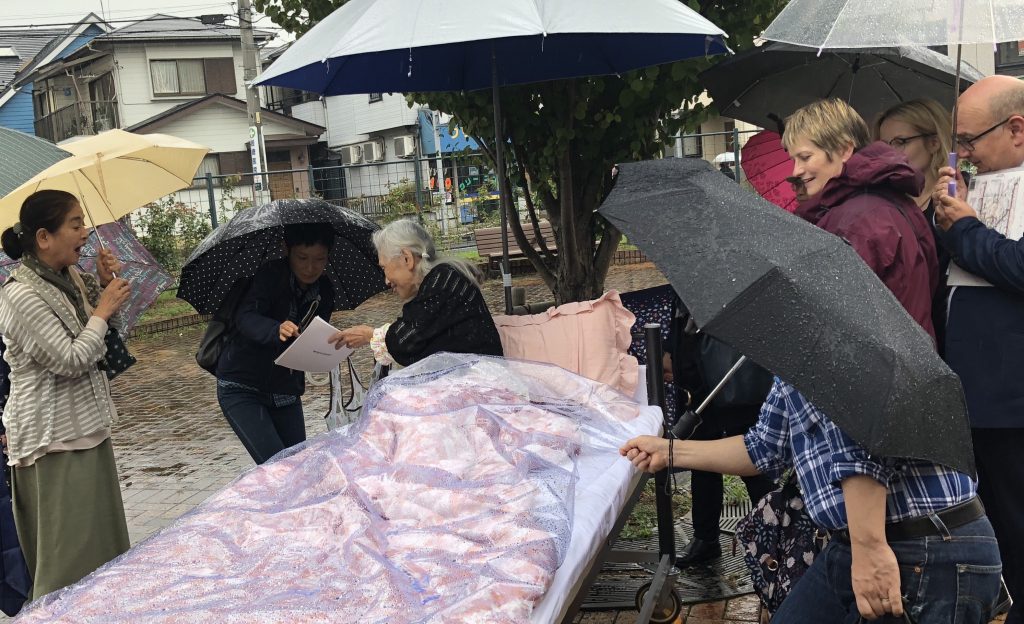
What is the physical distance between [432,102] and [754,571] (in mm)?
3788

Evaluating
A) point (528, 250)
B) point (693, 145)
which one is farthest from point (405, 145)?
point (528, 250)

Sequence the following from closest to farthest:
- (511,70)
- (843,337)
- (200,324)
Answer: (843,337) → (511,70) → (200,324)

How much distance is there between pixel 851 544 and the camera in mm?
2184

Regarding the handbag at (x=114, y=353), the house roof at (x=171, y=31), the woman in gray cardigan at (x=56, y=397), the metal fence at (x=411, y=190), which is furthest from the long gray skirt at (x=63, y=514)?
the house roof at (x=171, y=31)

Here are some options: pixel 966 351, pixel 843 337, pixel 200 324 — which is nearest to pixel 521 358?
pixel 966 351

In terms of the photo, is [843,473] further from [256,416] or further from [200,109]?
[200,109]

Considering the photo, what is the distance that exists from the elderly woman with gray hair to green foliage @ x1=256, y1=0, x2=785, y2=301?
1.26 meters

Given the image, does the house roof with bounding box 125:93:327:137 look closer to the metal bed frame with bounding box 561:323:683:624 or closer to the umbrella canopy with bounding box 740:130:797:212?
the umbrella canopy with bounding box 740:130:797:212

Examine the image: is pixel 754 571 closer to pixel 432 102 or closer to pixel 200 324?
pixel 432 102

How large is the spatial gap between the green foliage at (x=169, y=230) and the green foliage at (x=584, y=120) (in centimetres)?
1049

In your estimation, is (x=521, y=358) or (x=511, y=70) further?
(x=511, y=70)

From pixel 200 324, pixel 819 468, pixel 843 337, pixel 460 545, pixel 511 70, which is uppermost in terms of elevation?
pixel 511 70

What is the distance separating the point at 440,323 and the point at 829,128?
1.94 metres

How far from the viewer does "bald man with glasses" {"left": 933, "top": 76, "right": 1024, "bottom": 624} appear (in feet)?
9.44
